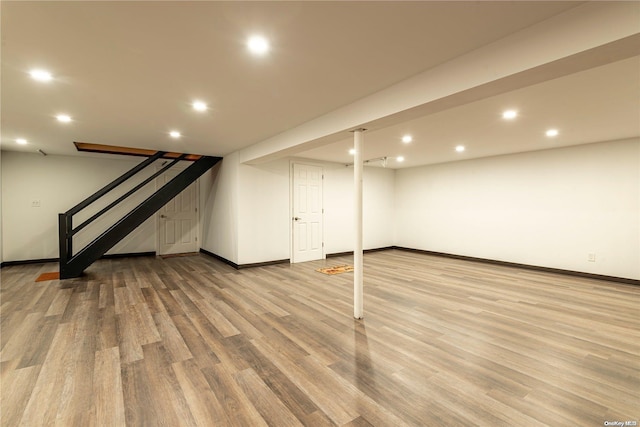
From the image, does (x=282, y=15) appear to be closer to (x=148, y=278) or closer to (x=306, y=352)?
(x=306, y=352)

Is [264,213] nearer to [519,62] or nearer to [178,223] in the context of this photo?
[178,223]

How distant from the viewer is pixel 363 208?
26.0ft

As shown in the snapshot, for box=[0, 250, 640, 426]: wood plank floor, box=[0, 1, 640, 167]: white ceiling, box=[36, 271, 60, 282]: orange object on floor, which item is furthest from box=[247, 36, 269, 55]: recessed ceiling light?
box=[36, 271, 60, 282]: orange object on floor

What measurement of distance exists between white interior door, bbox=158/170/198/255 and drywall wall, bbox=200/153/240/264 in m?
0.23

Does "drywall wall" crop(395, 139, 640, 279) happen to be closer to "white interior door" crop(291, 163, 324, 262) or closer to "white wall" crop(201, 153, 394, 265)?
"white wall" crop(201, 153, 394, 265)

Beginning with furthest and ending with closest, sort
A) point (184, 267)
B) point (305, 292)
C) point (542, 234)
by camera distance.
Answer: point (184, 267) → point (542, 234) → point (305, 292)

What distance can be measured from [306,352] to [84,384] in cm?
166

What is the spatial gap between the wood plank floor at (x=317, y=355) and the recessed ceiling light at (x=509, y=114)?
2455 mm

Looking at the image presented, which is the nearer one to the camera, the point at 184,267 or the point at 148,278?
the point at 148,278

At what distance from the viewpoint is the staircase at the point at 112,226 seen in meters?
5.03

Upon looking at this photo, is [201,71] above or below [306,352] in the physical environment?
above

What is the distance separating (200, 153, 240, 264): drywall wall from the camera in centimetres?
607

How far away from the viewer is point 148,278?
5.06 meters

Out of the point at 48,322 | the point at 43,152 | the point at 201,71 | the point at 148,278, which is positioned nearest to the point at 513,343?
the point at 201,71
